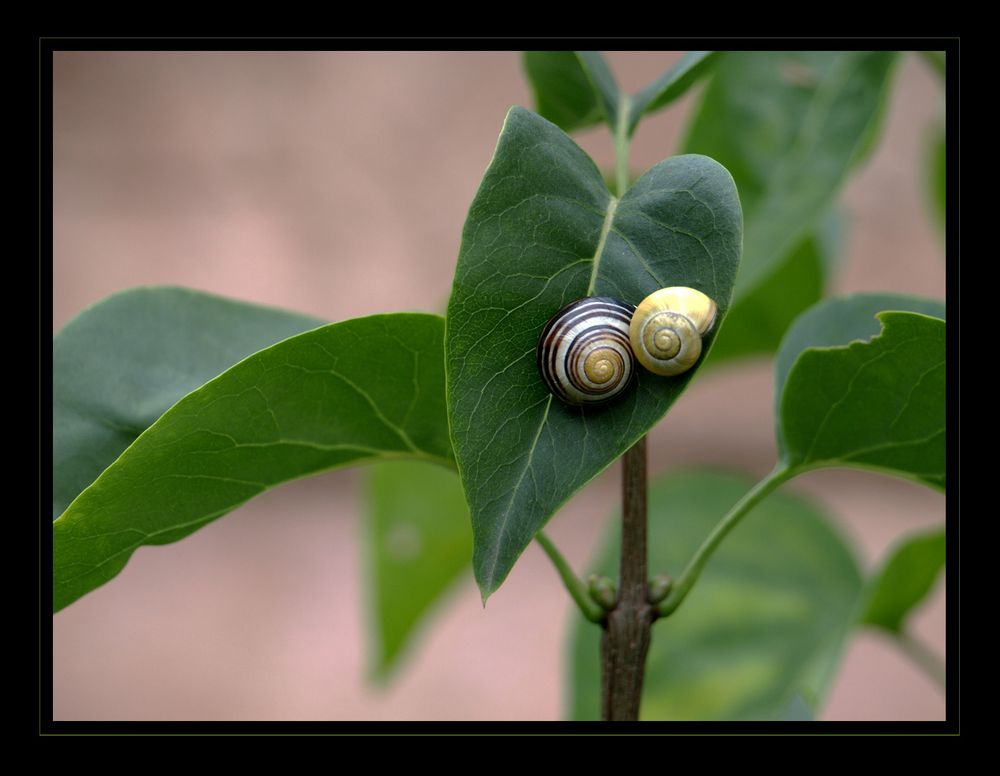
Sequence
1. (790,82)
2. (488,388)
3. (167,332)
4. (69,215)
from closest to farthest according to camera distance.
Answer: (488,388), (167,332), (790,82), (69,215)

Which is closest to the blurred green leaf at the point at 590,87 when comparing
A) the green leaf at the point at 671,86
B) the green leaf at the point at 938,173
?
the green leaf at the point at 671,86

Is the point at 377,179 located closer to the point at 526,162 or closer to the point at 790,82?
the point at 790,82

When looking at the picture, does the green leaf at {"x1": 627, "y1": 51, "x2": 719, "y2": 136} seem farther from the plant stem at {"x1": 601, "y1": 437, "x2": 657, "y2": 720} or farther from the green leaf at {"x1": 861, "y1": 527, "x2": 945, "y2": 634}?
the green leaf at {"x1": 861, "y1": 527, "x2": 945, "y2": 634}

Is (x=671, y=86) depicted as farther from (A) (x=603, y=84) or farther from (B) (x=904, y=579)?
(B) (x=904, y=579)

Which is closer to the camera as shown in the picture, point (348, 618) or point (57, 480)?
point (57, 480)

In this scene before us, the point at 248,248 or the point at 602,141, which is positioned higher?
the point at 602,141

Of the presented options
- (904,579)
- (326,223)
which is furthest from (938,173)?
(326,223)

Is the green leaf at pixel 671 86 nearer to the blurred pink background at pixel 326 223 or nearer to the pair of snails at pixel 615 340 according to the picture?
the pair of snails at pixel 615 340
